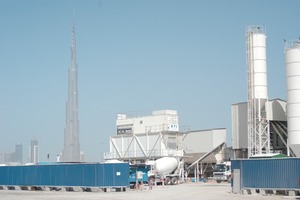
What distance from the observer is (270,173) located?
124 ft

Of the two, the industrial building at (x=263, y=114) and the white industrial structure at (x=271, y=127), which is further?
the white industrial structure at (x=271, y=127)

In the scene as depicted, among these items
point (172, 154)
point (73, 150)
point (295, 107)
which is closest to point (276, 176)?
point (295, 107)

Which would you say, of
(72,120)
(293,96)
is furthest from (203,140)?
(72,120)

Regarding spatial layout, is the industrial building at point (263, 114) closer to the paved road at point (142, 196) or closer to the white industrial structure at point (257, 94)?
the white industrial structure at point (257, 94)

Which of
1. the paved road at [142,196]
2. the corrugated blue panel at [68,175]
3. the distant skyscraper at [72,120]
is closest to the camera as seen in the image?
the paved road at [142,196]

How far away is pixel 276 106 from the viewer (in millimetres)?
61219

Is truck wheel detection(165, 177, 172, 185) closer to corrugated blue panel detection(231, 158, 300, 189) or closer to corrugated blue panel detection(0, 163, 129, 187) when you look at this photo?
corrugated blue panel detection(0, 163, 129, 187)

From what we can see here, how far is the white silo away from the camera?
181ft

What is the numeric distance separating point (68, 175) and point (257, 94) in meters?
24.1

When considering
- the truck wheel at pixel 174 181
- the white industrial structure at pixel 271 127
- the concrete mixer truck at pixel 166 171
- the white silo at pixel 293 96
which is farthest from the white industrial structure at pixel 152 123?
the white silo at pixel 293 96

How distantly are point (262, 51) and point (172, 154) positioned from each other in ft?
54.6

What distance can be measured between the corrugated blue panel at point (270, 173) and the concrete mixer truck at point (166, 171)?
19011mm

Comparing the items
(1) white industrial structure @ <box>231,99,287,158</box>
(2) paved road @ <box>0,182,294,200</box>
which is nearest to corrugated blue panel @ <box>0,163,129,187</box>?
(2) paved road @ <box>0,182,294,200</box>

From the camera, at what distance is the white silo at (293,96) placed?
55.2m
